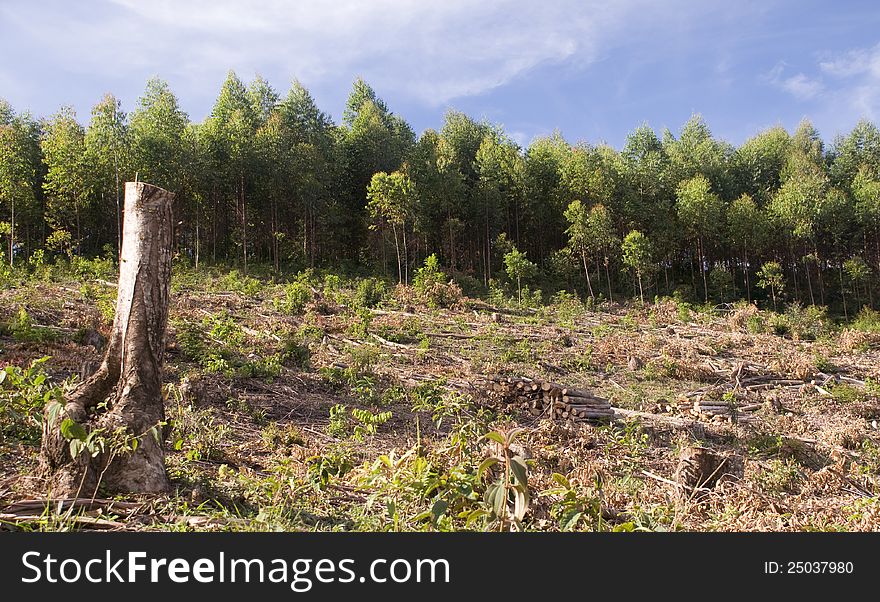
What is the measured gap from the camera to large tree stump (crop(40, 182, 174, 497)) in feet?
11.8

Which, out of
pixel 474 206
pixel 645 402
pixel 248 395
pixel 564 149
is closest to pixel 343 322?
pixel 248 395

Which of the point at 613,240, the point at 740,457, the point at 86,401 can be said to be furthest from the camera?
the point at 613,240

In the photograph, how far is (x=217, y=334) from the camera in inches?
387

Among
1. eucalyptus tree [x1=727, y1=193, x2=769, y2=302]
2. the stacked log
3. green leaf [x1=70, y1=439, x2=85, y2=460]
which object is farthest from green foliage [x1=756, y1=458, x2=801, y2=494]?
eucalyptus tree [x1=727, y1=193, x2=769, y2=302]

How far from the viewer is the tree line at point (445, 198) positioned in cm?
2420

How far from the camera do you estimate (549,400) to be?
909cm

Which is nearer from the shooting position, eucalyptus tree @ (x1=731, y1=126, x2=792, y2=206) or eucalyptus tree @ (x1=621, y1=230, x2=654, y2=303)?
eucalyptus tree @ (x1=621, y1=230, x2=654, y2=303)

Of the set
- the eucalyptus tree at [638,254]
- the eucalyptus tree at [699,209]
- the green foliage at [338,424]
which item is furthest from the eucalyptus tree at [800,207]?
the green foliage at [338,424]

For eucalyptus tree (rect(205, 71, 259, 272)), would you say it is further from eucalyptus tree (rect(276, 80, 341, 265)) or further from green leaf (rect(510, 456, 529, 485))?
green leaf (rect(510, 456, 529, 485))

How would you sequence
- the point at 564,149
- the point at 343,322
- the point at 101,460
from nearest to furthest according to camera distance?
the point at 101,460, the point at 343,322, the point at 564,149

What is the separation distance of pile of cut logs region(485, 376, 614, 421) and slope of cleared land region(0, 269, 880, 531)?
0.16 m

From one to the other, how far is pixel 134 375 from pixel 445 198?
26.6 metres

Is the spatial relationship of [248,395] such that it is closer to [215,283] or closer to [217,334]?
[217,334]

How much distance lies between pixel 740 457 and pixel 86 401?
7.48 meters
